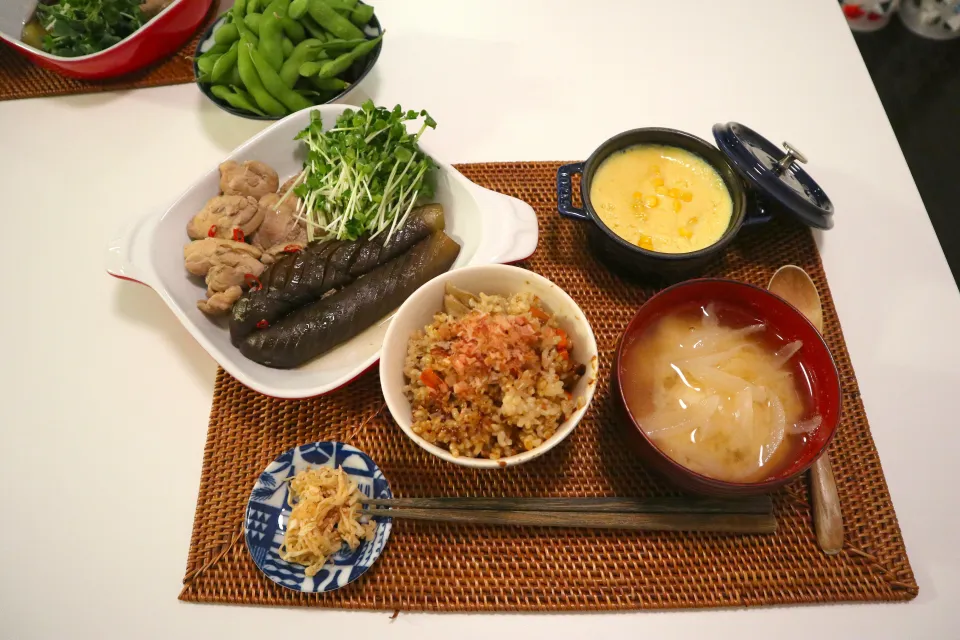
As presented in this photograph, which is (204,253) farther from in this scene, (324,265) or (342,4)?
(342,4)

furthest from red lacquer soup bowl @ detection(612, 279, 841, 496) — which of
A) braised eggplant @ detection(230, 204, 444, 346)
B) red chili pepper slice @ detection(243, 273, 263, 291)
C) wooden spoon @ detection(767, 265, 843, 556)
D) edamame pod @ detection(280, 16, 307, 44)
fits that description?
Result: edamame pod @ detection(280, 16, 307, 44)

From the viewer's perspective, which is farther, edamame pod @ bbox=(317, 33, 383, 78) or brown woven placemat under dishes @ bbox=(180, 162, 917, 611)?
edamame pod @ bbox=(317, 33, 383, 78)

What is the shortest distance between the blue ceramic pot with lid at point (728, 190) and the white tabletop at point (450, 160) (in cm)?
41

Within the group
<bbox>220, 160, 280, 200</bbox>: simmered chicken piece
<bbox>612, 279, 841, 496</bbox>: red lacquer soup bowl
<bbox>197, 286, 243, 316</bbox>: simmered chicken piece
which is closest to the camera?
<bbox>612, 279, 841, 496</bbox>: red lacquer soup bowl

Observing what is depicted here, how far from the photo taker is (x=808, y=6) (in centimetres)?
244

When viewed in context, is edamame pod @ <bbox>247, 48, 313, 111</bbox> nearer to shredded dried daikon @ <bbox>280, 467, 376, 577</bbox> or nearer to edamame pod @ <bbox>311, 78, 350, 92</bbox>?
edamame pod @ <bbox>311, 78, 350, 92</bbox>

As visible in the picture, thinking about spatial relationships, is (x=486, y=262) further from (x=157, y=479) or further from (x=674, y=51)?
(x=674, y=51)

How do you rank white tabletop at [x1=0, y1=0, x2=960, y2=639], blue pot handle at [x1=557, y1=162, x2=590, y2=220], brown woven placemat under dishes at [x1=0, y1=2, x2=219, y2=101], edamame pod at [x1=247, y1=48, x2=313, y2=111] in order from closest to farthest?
white tabletop at [x1=0, y1=0, x2=960, y2=639] < blue pot handle at [x1=557, y1=162, x2=590, y2=220] < edamame pod at [x1=247, y1=48, x2=313, y2=111] < brown woven placemat under dishes at [x1=0, y1=2, x2=219, y2=101]

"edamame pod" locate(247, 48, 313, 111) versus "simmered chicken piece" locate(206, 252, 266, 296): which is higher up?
"edamame pod" locate(247, 48, 313, 111)

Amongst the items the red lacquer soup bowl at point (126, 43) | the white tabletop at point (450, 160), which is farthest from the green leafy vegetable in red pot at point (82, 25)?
the white tabletop at point (450, 160)

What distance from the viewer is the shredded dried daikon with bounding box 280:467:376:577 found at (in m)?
1.34

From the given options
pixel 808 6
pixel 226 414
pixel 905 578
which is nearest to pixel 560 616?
pixel 905 578

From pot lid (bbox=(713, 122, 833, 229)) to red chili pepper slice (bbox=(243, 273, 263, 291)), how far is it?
1.45 m

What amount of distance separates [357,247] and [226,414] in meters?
0.65
